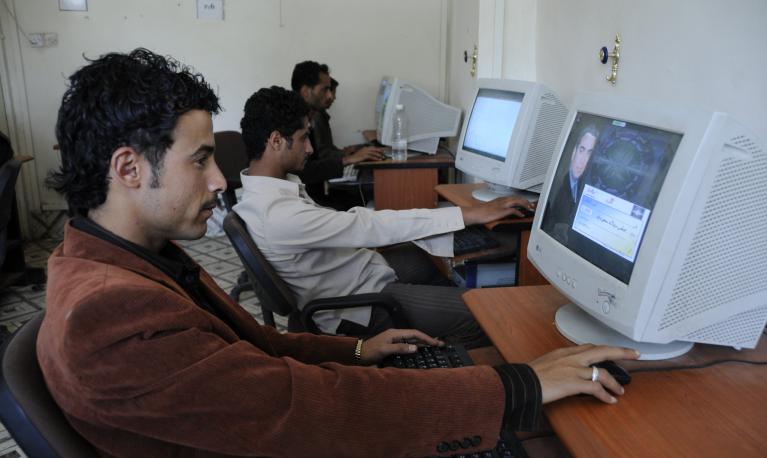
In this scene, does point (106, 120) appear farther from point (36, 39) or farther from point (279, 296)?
point (36, 39)

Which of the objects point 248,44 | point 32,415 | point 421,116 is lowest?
point 32,415

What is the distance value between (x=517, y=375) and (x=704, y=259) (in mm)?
348

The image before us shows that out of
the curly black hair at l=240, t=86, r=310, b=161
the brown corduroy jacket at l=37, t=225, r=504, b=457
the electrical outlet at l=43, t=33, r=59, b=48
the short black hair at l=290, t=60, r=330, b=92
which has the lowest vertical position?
the brown corduroy jacket at l=37, t=225, r=504, b=457

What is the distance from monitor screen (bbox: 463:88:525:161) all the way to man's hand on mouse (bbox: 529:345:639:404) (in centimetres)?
135

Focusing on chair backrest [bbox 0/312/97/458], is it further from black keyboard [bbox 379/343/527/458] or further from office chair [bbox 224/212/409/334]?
office chair [bbox 224/212/409/334]

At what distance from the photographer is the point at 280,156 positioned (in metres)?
2.00

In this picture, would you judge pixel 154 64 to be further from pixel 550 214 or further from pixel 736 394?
pixel 736 394

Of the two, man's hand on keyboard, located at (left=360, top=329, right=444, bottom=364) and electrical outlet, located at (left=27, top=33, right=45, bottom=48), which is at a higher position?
electrical outlet, located at (left=27, top=33, right=45, bottom=48)

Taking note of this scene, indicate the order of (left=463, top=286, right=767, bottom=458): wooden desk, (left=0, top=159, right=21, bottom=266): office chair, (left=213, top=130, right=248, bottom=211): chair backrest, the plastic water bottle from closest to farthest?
(left=463, top=286, right=767, bottom=458): wooden desk, (left=0, top=159, right=21, bottom=266): office chair, (left=213, top=130, right=248, bottom=211): chair backrest, the plastic water bottle

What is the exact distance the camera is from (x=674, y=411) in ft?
3.04

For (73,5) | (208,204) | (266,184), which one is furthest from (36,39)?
(208,204)

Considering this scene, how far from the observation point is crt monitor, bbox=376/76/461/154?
3637 mm

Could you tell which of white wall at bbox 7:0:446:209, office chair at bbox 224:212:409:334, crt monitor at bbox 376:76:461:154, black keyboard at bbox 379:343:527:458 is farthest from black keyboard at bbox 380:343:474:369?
white wall at bbox 7:0:446:209

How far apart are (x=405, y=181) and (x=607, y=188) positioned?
232 centimetres
